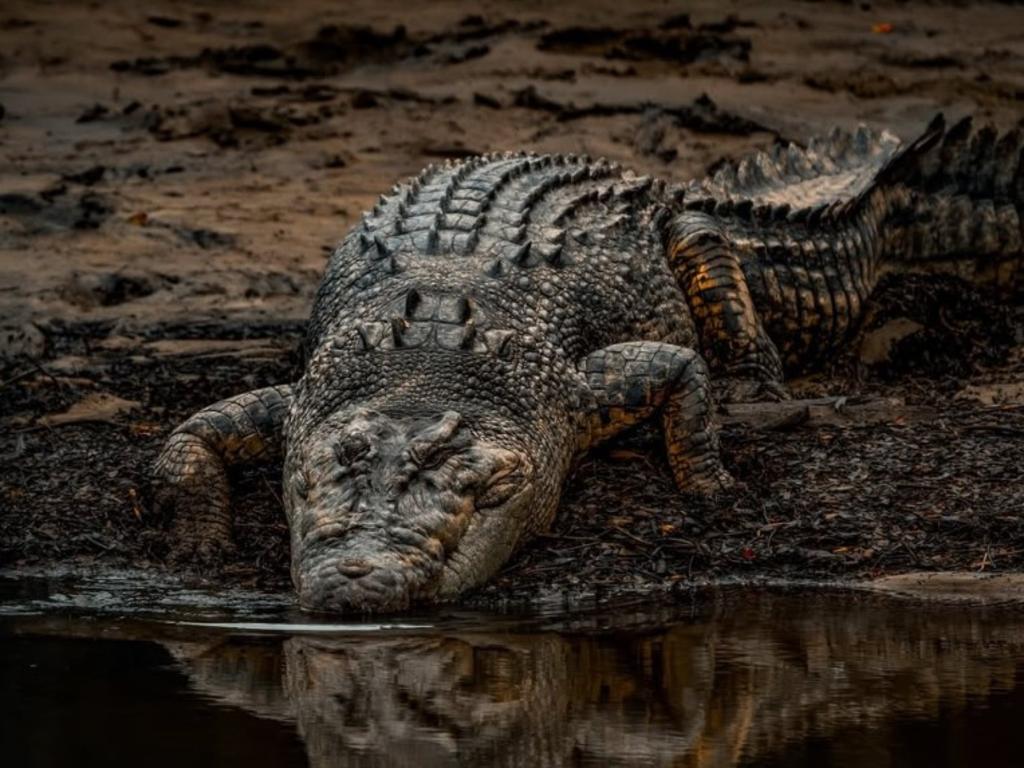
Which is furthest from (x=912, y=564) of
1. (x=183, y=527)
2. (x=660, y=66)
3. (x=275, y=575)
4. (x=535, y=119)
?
(x=660, y=66)

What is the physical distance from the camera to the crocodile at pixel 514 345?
5.85 metres

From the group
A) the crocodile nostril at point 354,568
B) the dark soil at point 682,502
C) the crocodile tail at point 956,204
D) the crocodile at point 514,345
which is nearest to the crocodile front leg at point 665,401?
the crocodile at point 514,345

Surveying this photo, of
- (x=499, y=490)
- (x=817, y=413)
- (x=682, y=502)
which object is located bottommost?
(x=682, y=502)

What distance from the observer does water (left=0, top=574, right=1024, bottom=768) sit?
4.28 m

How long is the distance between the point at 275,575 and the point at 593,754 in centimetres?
217

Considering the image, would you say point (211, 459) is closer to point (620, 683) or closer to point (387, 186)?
point (620, 683)

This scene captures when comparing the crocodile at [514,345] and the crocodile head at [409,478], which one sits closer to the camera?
the crocodile head at [409,478]

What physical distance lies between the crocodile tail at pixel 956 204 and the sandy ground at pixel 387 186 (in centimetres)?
23

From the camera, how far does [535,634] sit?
17.7ft

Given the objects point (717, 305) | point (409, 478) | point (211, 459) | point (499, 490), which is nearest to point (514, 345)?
point (499, 490)

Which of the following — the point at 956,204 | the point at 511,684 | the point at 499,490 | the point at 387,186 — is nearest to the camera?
the point at 511,684

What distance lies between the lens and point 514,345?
21.8 ft

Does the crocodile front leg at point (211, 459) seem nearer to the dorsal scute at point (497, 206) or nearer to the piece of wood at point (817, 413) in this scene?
the dorsal scute at point (497, 206)

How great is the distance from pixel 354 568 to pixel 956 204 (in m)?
4.99
